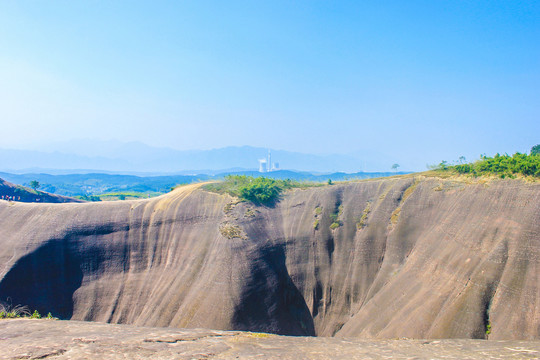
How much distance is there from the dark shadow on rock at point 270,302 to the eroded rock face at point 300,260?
0.30ft

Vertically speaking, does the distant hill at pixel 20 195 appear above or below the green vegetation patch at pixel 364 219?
below

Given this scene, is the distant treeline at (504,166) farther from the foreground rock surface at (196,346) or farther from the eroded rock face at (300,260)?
the foreground rock surface at (196,346)

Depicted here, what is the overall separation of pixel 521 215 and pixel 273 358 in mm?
20380

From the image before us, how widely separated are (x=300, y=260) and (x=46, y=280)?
73.3 feet

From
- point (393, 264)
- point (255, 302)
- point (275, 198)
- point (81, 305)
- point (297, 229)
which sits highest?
point (275, 198)

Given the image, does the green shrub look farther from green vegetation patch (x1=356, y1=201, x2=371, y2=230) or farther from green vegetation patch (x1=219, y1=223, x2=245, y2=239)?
green vegetation patch (x1=219, y1=223, x2=245, y2=239)

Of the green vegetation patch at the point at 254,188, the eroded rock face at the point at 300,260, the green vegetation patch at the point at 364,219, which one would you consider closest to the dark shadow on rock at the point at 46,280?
the eroded rock face at the point at 300,260

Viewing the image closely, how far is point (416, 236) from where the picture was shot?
25.7 metres

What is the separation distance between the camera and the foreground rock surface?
1007 cm

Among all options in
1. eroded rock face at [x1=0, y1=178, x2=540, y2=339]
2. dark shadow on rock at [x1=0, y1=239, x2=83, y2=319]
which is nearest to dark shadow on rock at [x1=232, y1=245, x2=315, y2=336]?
eroded rock face at [x1=0, y1=178, x2=540, y2=339]

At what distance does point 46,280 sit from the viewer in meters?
27.3

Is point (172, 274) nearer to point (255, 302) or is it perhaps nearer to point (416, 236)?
point (255, 302)

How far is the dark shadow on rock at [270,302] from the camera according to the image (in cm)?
2381

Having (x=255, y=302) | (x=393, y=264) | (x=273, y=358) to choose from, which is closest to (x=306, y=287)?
(x=255, y=302)
